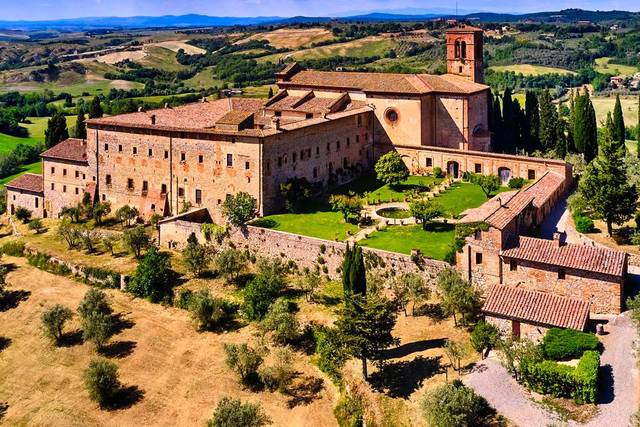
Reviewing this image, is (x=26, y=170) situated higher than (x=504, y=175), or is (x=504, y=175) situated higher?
(x=504, y=175)

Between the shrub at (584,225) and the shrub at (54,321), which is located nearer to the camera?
the shrub at (54,321)

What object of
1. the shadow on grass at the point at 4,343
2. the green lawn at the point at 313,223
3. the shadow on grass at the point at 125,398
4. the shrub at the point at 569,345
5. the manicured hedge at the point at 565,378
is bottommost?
the shadow on grass at the point at 125,398

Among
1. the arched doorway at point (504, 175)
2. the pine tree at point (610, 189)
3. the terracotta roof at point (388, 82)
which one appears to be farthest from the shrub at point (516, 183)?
the pine tree at point (610, 189)

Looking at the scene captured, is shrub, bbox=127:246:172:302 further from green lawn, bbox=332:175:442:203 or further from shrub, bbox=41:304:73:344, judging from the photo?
green lawn, bbox=332:175:442:203

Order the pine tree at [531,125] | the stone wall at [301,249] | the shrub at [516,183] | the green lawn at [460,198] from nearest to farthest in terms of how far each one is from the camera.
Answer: the stone wall at [301,249], the green lawn at [460,198], the shrub at [516,183], the pine tree at [531,125]

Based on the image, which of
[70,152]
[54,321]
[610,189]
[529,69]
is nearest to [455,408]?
[610,189]

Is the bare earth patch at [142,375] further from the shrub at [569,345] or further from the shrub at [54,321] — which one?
the shrub at [569,345]

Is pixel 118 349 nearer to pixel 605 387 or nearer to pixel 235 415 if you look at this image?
pixel 235 415
